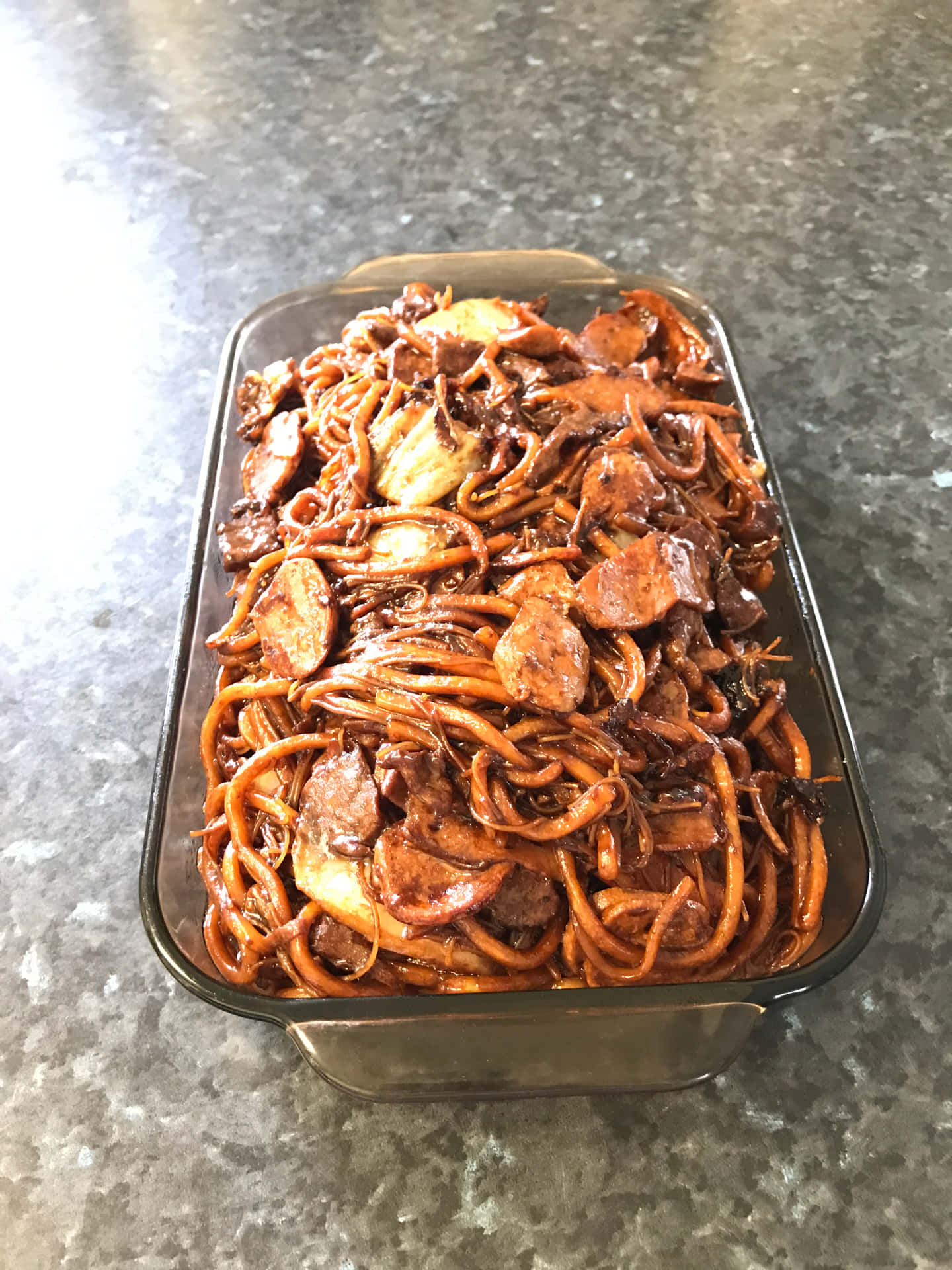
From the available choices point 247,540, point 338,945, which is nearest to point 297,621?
point 247,540

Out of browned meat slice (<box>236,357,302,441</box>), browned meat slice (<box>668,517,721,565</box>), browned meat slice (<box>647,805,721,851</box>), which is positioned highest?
browned meat slice (<box>236,357,302,441</box>)

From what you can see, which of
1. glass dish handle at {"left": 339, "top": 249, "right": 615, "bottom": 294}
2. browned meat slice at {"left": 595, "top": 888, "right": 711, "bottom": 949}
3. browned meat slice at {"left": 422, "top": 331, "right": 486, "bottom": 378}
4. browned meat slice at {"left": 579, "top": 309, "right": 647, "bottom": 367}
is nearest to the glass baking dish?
browned meat slice at {"left": 595, "top": 888, "right": 711, "bottom": 949}

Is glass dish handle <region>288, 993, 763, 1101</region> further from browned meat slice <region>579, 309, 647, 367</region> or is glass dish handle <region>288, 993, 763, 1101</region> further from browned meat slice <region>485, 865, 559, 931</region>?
browned meat slice <region>579, 309, 647, 367</region>

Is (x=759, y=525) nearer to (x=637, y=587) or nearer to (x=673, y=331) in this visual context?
(x=637, y=587)

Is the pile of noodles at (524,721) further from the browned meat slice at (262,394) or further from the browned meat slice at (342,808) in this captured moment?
the browned meat slice at (262,394)

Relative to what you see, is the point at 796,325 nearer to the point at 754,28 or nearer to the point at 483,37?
the point at 754,28
